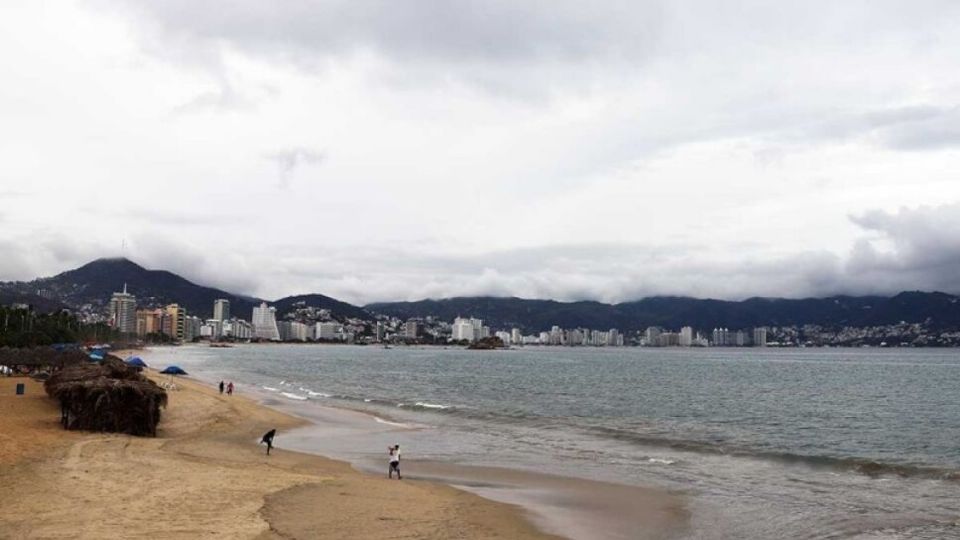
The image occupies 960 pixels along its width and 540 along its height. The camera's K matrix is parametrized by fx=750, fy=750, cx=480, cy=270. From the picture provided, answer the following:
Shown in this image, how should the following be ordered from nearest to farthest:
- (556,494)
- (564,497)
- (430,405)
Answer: (564,497) < (556,494) < (430,405)

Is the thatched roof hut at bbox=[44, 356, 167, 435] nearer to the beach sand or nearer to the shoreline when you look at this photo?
the beach sand

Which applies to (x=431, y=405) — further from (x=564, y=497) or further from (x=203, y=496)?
(x=203, y=496)

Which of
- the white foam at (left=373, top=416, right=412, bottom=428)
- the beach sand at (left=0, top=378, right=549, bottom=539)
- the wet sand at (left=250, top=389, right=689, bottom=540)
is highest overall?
the beach sand at (left=0, top=378, right=549, bottom=539)

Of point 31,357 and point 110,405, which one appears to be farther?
point 31,357

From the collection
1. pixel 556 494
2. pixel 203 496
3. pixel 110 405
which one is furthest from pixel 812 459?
pixel 110 405

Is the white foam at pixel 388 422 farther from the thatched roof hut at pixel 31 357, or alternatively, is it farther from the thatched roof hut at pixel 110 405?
the thatched roof hut at pixel 31 357

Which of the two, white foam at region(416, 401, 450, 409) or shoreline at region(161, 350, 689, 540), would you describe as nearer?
shoreline at region(161, 350, 689, 540)

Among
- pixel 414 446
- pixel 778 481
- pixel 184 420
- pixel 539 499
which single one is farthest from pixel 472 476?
pixel 184 420

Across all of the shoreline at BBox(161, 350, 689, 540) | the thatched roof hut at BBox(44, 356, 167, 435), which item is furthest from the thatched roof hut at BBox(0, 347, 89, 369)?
the shoreline at BBox(161, 350, 689, 540)

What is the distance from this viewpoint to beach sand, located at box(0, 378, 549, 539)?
17.0 m

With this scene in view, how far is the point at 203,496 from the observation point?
67.6 feet

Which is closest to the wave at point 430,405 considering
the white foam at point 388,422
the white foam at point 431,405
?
the white foam at point 431,405

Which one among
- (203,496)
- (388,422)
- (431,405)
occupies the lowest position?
(431,405)

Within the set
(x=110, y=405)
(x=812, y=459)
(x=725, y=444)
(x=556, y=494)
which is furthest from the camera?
(x=725, y=444)
